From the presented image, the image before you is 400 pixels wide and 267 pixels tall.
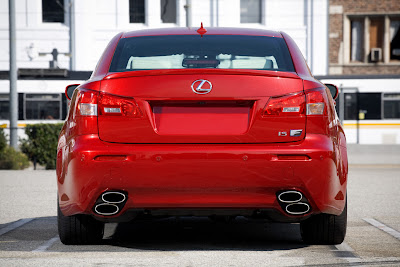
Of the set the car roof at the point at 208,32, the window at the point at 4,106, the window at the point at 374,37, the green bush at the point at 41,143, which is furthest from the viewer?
the window at the point at 374,37

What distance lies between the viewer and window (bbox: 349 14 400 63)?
1581 inches

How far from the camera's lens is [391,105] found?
99.4 ft

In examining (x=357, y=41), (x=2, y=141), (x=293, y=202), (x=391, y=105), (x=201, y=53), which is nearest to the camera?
(x=293, y=202)

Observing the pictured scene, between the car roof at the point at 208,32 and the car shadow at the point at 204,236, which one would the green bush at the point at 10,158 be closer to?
the car shadow at the point at 204,236

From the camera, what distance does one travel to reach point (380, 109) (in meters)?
30.3

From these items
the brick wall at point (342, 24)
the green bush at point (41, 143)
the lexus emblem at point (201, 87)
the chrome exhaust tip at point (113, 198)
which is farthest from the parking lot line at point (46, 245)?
the brick wall at point (342, 24)

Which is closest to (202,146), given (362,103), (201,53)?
(201,53)

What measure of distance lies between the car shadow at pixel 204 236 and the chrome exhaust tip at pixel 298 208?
52 centimetres

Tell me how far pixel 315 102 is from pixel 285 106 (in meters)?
0.23

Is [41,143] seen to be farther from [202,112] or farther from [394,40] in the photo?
[394,40]

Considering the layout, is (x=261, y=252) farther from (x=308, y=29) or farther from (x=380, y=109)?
(x=308, y=29)

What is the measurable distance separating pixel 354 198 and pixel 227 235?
15.5 ft

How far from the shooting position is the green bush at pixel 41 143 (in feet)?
67.8

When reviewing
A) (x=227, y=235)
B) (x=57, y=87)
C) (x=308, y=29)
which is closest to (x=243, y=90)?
(x=227, y=235)
